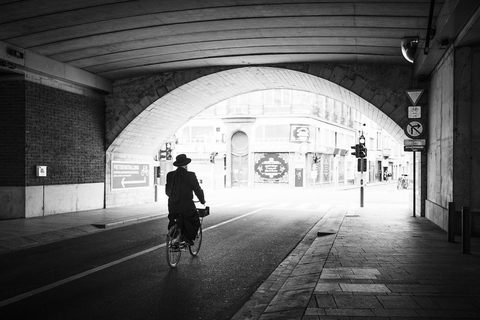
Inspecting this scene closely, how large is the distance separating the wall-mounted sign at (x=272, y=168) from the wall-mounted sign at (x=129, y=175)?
20.7 m

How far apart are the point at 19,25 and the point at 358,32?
870 cm

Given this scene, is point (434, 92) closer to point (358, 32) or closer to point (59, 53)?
point (358, 32)

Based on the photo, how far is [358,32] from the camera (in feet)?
38.4

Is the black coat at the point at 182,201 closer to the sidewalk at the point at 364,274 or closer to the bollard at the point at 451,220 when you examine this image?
the sidewalk at the point at 364,274

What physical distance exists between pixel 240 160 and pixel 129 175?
22.8 metres

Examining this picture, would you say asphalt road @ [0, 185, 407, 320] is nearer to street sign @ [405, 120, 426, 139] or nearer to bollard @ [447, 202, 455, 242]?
bollard @ [447, 202, 455, 242]

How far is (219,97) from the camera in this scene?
21.0m

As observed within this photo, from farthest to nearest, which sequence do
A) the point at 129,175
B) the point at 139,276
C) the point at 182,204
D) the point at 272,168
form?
the point at 272,168
the point at 129,175
the point at 182,204
the point at 139,276

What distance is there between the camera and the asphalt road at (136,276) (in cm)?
501

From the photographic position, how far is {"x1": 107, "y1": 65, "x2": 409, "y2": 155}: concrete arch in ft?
49.4

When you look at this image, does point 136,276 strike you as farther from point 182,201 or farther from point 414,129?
point 414,129

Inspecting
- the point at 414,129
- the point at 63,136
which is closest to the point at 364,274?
the point at 414,129

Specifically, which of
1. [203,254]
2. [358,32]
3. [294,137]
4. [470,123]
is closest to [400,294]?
[203,254]

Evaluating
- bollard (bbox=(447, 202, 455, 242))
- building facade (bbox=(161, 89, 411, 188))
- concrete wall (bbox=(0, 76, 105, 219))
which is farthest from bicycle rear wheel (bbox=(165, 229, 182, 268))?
building facade (bbox=(161, 89, 411, 188))
